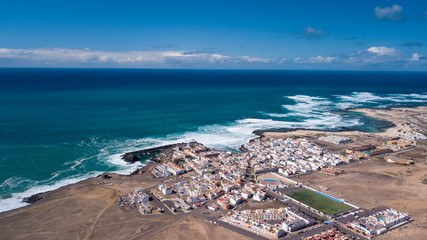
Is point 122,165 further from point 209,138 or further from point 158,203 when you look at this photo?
point 209,138

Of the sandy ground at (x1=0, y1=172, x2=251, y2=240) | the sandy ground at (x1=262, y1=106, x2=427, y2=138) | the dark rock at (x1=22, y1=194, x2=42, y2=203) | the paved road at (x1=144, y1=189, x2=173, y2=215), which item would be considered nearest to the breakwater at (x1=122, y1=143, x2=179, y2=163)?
the sandy ground at (x1=0, y1=172, x2=251, y2=240)


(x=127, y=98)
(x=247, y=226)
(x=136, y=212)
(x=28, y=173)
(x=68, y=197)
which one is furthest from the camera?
(x=127, y=98)

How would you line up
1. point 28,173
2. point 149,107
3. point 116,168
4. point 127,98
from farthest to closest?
point 127,98, point 149,107, point 116,168, point 28,173

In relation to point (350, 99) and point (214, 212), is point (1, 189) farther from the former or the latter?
point (350, 99)

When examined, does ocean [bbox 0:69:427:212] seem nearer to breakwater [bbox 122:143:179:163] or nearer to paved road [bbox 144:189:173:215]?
breakwater [bbox 122:143:179:163]

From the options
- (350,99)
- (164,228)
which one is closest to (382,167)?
(164,228)

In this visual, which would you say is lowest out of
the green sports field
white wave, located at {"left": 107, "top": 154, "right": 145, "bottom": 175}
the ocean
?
the green sports field

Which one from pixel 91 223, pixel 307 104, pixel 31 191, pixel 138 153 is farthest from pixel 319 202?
pixel 307 104
